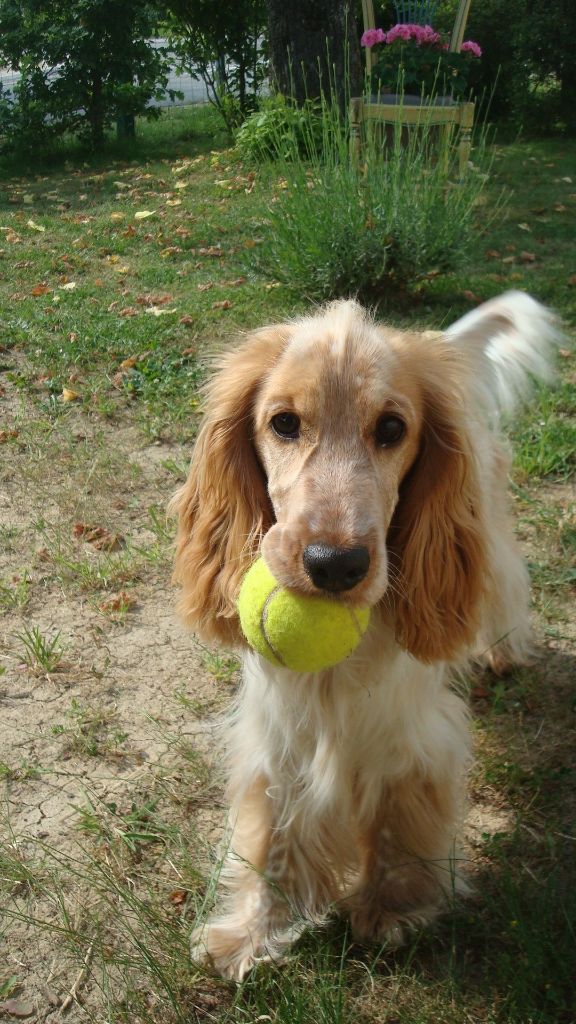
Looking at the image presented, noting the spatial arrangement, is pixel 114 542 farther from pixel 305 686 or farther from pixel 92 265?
pixel 92 265

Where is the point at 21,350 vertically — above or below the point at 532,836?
above

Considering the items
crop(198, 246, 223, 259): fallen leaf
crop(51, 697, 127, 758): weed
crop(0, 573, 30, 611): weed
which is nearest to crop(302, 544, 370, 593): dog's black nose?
crop(51, 697, 127, 758): weed

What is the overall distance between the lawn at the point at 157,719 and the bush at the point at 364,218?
306 mm

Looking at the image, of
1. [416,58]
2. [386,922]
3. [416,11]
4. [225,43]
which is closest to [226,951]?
[386,922]

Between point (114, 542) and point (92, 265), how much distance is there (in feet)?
14.6

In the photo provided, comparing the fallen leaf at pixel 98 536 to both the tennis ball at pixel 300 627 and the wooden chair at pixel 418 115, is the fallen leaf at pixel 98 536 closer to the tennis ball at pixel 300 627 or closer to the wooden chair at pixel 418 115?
the tennis ball at pixel 300 627

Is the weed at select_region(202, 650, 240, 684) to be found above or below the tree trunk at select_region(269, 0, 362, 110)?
below

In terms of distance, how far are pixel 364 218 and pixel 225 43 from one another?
335 inches

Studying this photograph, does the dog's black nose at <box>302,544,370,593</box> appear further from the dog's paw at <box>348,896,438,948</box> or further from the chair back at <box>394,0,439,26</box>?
the chair back at <box>394,0,439,26</box>

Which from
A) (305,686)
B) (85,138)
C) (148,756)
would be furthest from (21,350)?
(85,138)

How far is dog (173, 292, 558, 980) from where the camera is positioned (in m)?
2.11

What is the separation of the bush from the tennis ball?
4.24 metres

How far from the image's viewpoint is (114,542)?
13.2 ft

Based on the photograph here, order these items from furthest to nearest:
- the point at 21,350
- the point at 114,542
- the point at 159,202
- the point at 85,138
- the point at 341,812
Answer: the point at 85,138, the point at 159,202, the point at 21,350, the point at 114,542, the point at 341,812
